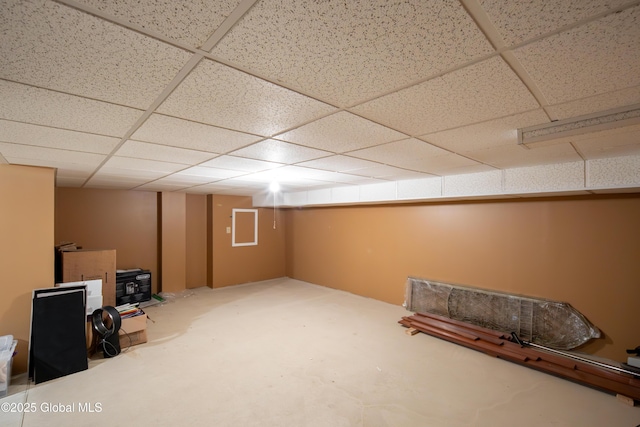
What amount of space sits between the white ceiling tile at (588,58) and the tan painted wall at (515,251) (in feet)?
9.10

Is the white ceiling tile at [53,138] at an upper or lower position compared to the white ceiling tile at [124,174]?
upper

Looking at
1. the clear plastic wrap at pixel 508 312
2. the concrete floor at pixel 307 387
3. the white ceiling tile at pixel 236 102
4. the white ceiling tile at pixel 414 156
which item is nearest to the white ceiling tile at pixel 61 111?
the white ceiling tile at pixel 236 102

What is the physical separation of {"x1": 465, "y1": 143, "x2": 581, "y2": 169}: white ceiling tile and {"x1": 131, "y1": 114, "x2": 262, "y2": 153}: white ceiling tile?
1987 mm

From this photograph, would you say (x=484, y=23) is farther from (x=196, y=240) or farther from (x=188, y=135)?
(x=196, y=240)

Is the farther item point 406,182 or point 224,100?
point 406,182

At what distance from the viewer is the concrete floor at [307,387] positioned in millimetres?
2268

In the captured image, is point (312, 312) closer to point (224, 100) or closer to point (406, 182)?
point (406, 182)

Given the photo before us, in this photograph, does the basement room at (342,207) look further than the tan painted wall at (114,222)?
No

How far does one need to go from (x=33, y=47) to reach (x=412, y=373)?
11.4 feet

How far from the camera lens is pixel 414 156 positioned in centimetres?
270

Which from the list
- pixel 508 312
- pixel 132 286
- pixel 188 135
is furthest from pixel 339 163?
pixel 132 286

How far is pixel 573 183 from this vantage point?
2916mm

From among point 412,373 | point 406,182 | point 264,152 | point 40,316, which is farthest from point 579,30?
point 40,316

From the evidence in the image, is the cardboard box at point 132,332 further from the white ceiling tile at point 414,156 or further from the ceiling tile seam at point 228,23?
the ceiling tile seam at point 228,23
